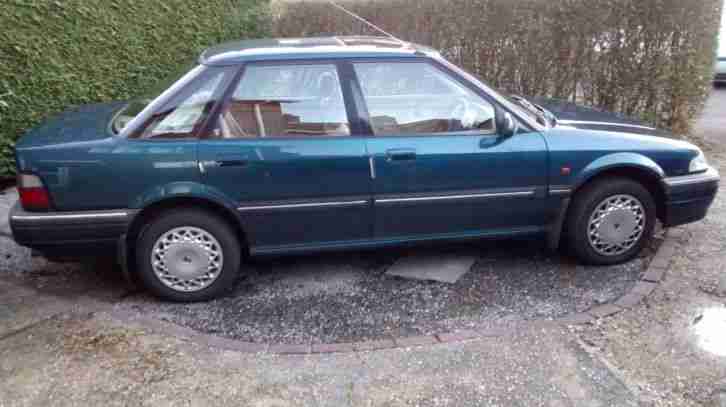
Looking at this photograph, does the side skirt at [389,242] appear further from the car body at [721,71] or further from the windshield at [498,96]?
→ the car body at [721,71]

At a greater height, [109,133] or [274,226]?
[109,133]

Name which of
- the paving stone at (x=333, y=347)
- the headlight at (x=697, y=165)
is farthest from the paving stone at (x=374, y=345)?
the headlight at (x=697, y=165)

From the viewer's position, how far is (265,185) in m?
3.96

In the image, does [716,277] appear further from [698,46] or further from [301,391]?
[698,46]

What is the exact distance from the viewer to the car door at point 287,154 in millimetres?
3914

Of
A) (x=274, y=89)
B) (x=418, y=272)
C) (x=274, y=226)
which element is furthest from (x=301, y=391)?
(x=274, y=89)

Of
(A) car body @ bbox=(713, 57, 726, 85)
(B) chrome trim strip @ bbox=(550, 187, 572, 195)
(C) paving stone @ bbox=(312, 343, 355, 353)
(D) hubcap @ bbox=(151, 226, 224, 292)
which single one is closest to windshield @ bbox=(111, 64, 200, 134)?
(D) hubcap @ bbox=(151, 226, 224, 292)

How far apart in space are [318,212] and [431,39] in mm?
4962

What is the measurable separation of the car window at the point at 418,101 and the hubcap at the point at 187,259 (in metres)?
1.40

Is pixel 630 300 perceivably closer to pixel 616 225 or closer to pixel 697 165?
pixel 616 225

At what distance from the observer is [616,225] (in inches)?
177

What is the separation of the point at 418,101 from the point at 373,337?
1673mm

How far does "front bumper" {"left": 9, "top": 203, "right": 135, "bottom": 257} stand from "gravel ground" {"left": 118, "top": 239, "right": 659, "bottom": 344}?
1.76 feet

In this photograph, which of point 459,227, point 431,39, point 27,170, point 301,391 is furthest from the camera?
point 431,39
